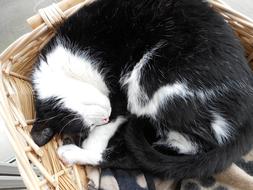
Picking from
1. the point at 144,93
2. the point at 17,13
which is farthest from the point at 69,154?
the point at 17,13

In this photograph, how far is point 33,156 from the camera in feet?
3.54

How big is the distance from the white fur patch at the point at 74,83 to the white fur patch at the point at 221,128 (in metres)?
0.33

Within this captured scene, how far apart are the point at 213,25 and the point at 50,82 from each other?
55 centimetres

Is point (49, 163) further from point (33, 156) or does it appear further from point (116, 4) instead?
point (116, 4)

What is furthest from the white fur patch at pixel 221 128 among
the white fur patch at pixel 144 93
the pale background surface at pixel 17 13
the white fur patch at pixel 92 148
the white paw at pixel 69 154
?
the pale background surface at pixel 17 13

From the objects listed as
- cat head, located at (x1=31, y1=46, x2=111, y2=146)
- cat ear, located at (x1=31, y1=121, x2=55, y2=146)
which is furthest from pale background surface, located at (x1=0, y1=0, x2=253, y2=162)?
cat ear, located at (x1=31, y1=121, x2=55, y2=146)

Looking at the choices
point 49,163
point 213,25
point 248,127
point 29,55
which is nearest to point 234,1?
point 213,25

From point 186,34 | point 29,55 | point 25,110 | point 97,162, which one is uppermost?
point 186,34

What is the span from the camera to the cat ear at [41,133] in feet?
3.79

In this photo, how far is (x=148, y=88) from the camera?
113 centimetres

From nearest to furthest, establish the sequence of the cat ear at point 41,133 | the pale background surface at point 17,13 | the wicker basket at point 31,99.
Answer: the wicker basket at point 31,99 → the cat ear at point 41,133 → the pale background surface at point 17,13

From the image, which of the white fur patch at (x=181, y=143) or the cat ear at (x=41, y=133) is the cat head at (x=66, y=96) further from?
the white fur patch at (x=181, y=143)

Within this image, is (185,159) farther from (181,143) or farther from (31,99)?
(31,99)

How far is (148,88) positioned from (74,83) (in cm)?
25
